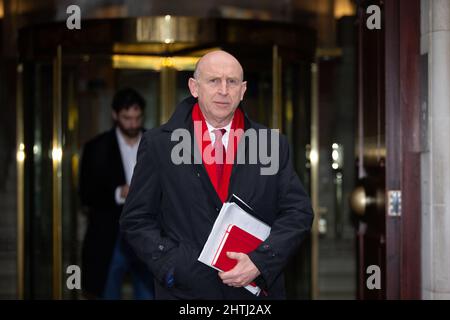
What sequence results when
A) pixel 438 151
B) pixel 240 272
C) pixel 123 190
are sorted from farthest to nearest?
pixel 123 190 → pixel 438 151 → pixel 240 272

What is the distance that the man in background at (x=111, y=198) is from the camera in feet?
19.1

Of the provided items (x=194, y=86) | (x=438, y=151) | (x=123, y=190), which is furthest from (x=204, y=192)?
(x=123, y=190)

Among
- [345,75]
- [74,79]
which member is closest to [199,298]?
[74,79]

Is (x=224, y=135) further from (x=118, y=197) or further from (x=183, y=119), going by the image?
(x=118, y=197)

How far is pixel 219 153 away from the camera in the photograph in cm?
279

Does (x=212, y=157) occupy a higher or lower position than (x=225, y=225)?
higher

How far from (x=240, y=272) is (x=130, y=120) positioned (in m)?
3.40

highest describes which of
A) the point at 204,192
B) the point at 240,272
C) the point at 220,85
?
the point at 220,85

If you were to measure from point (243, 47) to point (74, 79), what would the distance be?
1406mm

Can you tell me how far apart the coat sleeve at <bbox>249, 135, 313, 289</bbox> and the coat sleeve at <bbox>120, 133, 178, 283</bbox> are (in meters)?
0.29

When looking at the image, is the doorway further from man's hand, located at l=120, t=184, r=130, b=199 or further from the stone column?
the stone column
